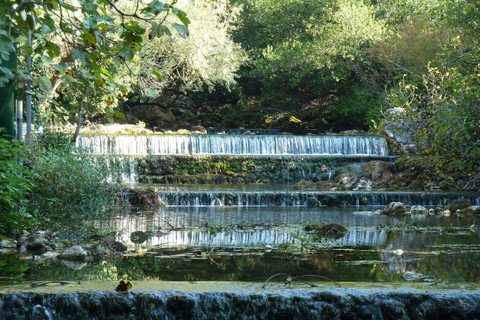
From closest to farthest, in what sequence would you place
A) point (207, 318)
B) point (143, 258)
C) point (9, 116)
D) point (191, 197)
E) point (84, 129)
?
point (207, 318) → point (143, 258) → point (9, 116) → point (191, 197) → point (84, 129)

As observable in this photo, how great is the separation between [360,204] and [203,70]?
10311 millimetres

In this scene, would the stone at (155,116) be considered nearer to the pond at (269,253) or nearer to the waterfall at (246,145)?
the waterfall at (246,145)

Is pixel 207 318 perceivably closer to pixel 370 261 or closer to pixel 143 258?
pixel 143 258

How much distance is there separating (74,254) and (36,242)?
2.56ft

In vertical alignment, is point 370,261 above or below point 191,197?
below

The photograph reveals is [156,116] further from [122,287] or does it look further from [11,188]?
[122,287]

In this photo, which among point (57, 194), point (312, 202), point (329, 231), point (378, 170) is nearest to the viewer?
point (57, 194)

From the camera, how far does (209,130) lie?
26.5 meters

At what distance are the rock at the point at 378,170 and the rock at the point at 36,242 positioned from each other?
1351cm

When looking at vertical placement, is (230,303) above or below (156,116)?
below

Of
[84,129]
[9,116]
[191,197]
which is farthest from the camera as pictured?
[84,129]

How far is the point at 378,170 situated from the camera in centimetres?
1805

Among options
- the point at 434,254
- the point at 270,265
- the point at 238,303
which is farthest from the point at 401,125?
the point at 238,303

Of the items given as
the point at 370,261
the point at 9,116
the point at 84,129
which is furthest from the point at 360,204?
the point at 84,129
